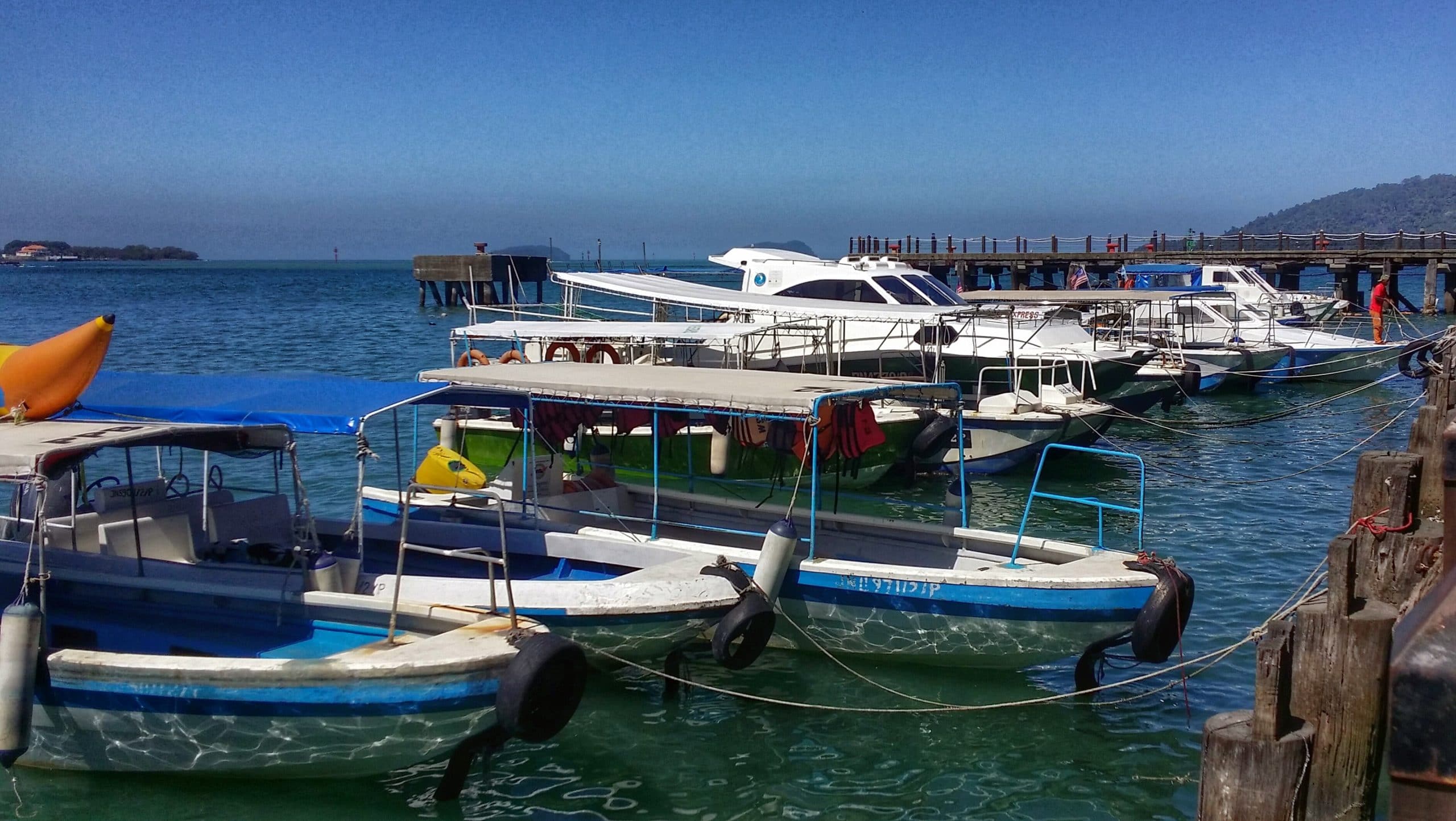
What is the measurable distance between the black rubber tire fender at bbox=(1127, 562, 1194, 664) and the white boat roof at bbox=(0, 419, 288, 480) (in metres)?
6.78

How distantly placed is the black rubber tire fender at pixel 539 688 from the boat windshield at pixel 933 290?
16406mm

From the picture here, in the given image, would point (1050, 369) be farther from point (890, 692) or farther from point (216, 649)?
point (216, 649)

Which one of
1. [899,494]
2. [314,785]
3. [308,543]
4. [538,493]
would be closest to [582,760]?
[314,785]

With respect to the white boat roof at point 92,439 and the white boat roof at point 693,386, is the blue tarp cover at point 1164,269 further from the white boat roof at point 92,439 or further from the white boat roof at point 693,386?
the white boat roof at point 92,439

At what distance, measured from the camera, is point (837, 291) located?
23.6 metres

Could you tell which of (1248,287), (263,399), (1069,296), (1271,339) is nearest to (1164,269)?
(1248,287)

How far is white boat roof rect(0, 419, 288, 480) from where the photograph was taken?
7973mm

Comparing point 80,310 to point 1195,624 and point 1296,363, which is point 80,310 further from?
point 1195,624

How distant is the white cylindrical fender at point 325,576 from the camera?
913cm

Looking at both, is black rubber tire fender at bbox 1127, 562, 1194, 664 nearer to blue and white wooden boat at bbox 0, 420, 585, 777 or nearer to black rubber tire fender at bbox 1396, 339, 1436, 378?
blue and white wooden boat at bbox 0, 420, 585, 777

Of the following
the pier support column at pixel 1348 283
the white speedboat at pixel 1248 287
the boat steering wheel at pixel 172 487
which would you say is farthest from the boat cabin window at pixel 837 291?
the pier support column at pixel 1348 283

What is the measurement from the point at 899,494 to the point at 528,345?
605 centimetres

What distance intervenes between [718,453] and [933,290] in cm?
1015

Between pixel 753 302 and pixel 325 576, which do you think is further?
pixel 753 302
